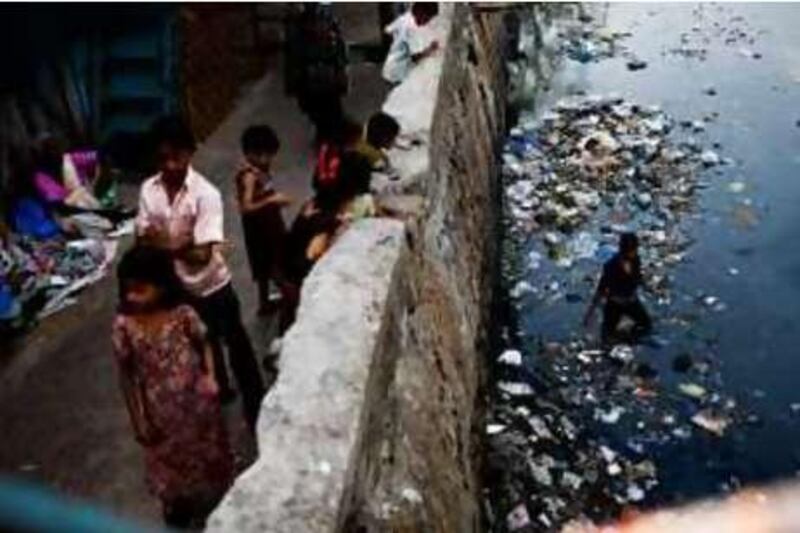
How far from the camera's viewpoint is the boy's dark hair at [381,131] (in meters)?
5.14

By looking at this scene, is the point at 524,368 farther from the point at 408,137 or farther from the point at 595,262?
the point at 408,137

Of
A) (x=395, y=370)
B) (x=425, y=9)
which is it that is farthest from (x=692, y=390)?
(x=395, y=370)

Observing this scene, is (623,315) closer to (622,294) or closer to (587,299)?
(622,294)

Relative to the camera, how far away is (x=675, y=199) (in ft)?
30.8

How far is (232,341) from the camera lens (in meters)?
4.40

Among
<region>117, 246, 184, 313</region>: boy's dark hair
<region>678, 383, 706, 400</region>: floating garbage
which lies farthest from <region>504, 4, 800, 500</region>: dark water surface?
<region>117, 246, 184, 313</region>: boy's dark hair

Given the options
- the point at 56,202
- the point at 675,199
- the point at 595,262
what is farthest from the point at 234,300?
the point at 675,199

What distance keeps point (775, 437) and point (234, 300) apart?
381 cm

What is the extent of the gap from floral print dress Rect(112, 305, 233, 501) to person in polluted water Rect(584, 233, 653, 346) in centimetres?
385

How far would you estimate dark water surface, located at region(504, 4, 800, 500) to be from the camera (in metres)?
6.45

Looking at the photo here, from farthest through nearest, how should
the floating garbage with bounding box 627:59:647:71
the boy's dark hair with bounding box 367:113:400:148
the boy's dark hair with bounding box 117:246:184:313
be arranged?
the floating garbage with bounding box 627:59:647:71, the boy's dark hair with bounding box 367:113:400:148, the boy's dark hair with bounding box 117:246:184:313

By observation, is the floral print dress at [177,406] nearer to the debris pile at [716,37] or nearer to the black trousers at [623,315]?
the black trousers at [623,315]

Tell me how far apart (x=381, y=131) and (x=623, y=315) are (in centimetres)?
291

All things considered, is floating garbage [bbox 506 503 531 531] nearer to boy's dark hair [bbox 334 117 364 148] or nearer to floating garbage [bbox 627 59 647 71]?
boy's dark hair [bbox 334 117 364 148]
